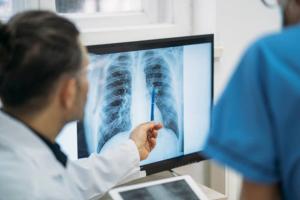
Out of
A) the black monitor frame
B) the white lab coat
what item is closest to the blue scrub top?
the white lab coat

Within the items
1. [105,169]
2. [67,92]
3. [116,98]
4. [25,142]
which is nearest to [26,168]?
[25,142]

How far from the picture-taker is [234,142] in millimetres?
670

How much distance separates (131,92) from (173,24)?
455mm

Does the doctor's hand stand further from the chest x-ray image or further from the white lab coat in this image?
the white lab coat

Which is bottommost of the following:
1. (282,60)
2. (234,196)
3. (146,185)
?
(234,196)

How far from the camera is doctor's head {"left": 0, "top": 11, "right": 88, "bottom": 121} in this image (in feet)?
3.18

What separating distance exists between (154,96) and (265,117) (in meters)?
1.05

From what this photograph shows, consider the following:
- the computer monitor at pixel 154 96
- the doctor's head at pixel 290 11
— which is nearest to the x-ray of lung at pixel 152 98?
the computer monitor at pixel 154 96

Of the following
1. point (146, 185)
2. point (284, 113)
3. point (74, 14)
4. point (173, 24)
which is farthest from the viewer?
point (173, 24)

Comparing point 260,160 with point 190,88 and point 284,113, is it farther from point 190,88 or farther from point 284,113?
point 190,88

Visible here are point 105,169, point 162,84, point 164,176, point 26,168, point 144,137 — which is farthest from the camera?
point 164,176

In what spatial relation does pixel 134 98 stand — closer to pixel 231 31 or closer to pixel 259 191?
pixel 231 31

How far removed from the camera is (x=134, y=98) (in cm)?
164

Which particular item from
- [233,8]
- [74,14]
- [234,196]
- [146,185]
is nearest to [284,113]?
[146,185]
